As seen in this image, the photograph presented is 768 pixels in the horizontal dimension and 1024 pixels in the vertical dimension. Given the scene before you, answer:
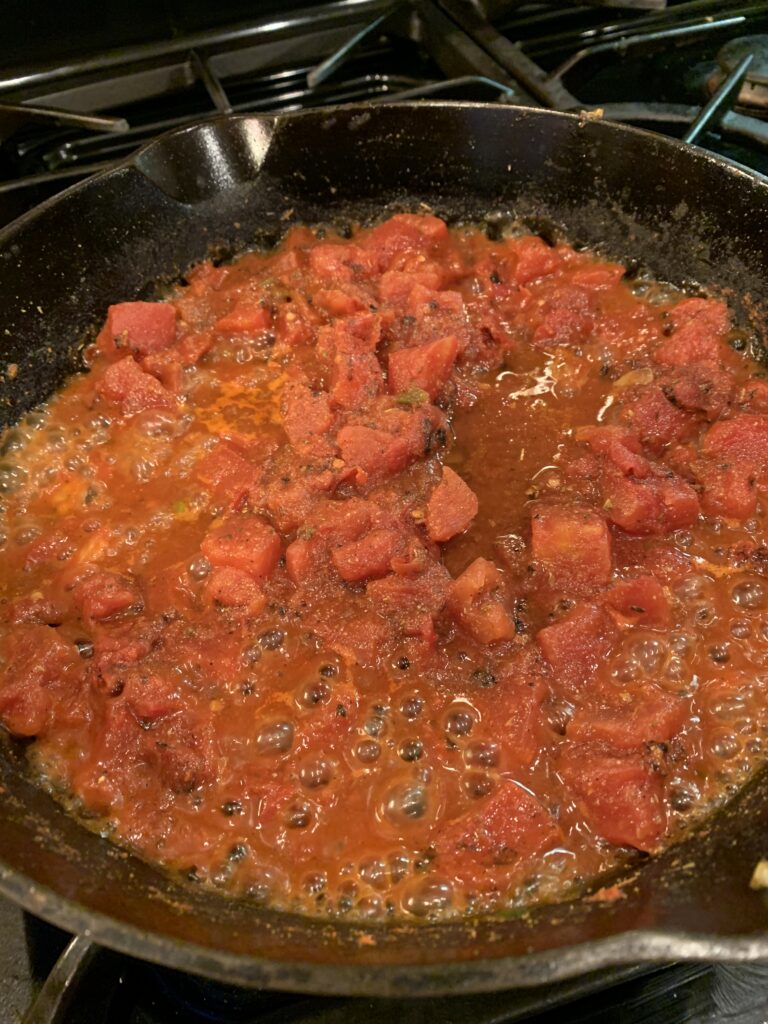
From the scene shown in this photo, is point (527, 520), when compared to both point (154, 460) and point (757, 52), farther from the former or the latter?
point (757, 52)

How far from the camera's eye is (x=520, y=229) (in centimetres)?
219

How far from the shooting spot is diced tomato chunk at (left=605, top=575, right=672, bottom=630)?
1448 mm

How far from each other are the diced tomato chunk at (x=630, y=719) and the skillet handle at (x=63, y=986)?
807 mm

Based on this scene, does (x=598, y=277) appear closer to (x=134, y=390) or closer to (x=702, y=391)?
(x=702, y=391)

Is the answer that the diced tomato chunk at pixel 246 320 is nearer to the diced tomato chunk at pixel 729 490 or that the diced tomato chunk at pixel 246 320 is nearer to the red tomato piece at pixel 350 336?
the red tomato piece at pixel 350 336

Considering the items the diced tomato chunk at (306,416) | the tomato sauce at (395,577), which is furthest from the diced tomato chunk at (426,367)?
the diced tomato chunk at (306,416)

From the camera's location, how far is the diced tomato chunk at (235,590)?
1.49 m

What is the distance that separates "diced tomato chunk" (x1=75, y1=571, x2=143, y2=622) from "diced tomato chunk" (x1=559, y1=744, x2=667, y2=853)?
0.86m

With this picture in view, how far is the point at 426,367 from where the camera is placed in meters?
1.81

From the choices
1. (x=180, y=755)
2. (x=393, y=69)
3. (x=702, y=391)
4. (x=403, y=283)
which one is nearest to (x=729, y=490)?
(x=702, y=391)

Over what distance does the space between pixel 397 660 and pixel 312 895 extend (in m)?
0.41

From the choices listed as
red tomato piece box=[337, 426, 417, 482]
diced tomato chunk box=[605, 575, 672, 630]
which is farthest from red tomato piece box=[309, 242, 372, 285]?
diced tomato chunk box=[605, 575, 672, 630]

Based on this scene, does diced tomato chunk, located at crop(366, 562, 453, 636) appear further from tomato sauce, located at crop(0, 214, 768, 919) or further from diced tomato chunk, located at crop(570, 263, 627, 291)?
diced tomato chunk, located at crop(570, 263, 627, 291)

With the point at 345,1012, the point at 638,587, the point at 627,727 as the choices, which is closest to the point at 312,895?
the point at 345,1012
